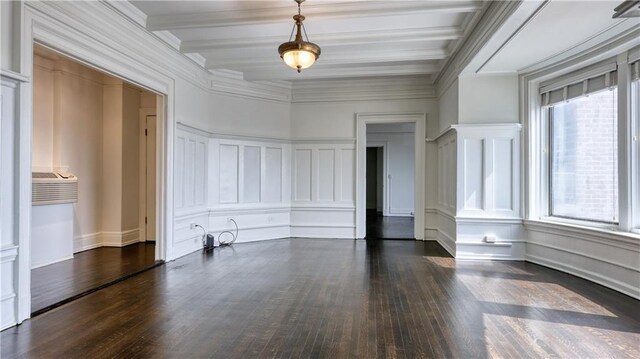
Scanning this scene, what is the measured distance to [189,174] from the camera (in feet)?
19.8

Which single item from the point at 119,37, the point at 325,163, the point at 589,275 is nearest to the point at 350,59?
the point at 325,163

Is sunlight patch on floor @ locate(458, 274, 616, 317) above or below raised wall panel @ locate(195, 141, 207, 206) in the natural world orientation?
below

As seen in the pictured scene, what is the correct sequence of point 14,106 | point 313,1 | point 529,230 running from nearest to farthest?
point 14,106, point 313,1, point 529,230

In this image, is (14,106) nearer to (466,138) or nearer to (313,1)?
(313,1)

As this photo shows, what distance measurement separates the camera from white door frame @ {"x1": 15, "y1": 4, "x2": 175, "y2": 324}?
3117mm

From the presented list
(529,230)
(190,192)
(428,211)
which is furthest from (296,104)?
(529,230)

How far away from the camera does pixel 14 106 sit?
3.05m

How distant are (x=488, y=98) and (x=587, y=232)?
2.34 m

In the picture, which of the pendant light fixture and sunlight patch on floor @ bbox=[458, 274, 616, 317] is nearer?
sunlight patch on floor @ bbox=[458, 274, 616, 317]

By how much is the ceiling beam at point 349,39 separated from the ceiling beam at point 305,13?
685 mm

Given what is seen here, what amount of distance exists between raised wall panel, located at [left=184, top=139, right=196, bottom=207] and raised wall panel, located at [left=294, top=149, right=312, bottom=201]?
7.73 ft

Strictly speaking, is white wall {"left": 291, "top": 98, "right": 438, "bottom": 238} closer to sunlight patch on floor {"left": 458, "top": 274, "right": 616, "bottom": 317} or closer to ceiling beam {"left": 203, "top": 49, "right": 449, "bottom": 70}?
ceiling beam {"left": 203, "top": 49, "right": 449, "bottom": 70}

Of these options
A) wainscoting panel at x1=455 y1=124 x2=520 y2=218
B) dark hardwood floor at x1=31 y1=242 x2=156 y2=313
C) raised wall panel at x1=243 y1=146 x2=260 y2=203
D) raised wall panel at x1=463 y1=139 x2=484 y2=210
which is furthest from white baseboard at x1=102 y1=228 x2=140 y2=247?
raised wall panel at x1=463 y1=139 x2=484 y2=210

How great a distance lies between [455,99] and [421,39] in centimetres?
132
